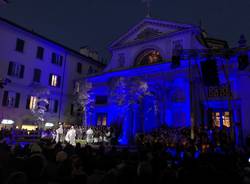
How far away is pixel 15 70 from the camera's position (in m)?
27.3

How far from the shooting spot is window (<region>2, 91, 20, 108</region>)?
84.8 feet

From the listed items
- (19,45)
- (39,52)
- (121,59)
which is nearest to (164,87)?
(121,59)

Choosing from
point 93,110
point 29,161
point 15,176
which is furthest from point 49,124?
point 15,176

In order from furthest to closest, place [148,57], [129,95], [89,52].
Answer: [89,52], [148,57], [129,95]

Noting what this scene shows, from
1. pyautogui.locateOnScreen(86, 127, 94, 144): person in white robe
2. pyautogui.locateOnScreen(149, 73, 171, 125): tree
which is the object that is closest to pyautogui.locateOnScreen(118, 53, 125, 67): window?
pyautogui.locateOnScreen(149, 73, 171, 125): tree

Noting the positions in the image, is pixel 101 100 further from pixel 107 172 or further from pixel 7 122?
pixel 107 172

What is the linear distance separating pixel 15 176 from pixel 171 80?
74.3 feet

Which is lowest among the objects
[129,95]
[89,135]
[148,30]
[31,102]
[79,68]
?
[89,135]

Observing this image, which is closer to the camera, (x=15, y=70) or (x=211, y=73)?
(x=211, y=73)

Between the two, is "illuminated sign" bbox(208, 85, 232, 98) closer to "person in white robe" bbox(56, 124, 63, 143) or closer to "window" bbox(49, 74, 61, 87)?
"person in white robe" bbox(56, 124, 63, 143)

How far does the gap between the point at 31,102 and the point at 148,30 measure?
1874cm

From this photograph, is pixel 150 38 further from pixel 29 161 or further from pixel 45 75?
pixel 29 161

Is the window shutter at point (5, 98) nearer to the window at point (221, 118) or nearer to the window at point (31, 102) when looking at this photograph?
the window at point (31, 102)

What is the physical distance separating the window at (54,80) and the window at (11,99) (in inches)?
221
